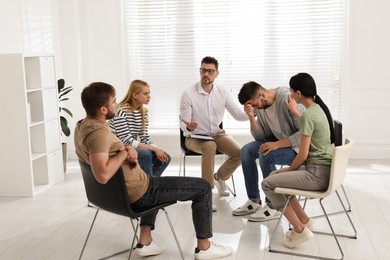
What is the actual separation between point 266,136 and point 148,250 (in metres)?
1.44

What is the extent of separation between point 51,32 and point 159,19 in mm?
1251

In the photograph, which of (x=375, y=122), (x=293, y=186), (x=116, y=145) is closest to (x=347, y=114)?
(x=375, y=122)

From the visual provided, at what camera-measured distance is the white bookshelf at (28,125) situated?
202 inches

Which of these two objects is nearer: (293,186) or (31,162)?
(293,186)

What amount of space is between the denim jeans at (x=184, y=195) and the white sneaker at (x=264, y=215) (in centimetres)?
Answer: 89

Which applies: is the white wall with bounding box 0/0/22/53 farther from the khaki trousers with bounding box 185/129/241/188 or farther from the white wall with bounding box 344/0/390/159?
the white wall with bounding box 344/0/390/159

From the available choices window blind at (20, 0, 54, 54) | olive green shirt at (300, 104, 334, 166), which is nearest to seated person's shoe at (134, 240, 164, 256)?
olive green shirt at (300, 104, 334, 166)

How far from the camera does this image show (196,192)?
339 cm

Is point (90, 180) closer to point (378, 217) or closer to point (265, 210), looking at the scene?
point (265, 210)

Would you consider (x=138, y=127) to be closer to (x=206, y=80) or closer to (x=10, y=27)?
(x=206, y=80)

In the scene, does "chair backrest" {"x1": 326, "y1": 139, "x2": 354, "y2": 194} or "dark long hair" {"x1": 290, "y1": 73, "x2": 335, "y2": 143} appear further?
"dark long hair" {"x1": 290, "y1": 73, "x2": 335, "y2": 143}

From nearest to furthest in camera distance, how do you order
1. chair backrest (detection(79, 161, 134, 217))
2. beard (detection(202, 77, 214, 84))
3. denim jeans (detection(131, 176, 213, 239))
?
chair backrest (detection(79, 161, 134, 217)) < denim jeans (detection(131, 176, 213, 239)) < beard (detection(202, 77, 214, 84))

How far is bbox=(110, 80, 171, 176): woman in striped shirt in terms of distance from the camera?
4.43 meters

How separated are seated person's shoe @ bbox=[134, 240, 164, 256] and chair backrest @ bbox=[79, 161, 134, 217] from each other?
1.55 feet
